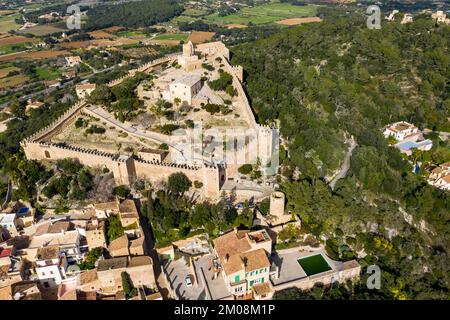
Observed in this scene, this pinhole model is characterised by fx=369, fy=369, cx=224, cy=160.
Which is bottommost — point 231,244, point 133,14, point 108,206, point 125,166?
point 231,244

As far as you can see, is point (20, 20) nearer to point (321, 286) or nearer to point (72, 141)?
point (72, 141)

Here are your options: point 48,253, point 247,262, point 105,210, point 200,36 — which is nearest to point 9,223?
point 48,253

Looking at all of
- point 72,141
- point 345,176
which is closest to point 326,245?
point 345,176

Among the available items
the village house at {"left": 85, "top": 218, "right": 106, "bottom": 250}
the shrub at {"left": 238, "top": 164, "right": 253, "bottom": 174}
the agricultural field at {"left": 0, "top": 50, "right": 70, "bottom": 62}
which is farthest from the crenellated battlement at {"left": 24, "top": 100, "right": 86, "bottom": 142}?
the agricultural field at {"left": 0, "top": 50, "right": 70, "bottom": 62}

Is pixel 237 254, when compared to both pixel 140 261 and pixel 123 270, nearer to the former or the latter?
pixel 140 261

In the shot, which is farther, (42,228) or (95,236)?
(42,228)

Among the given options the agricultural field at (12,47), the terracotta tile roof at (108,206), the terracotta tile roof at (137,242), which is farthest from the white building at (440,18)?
the agricultural field at (12,47)
